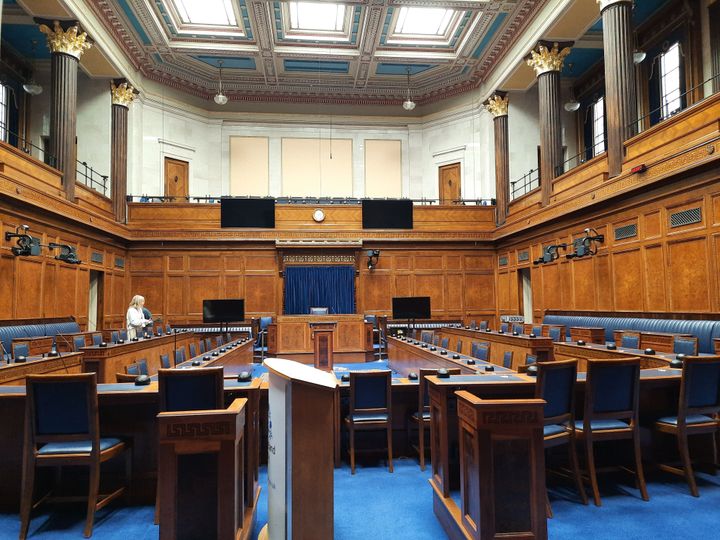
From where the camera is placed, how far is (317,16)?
11.7m

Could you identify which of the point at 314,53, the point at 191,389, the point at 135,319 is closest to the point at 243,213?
the point at 314,53

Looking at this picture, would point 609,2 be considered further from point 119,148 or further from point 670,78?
point 119,148

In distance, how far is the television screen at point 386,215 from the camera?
1267 cm

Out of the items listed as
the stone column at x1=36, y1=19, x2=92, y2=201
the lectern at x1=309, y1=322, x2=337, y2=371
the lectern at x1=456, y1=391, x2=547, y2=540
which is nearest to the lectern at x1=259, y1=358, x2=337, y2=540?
the lectern at x1=456, y1=391, x2=547, y2=540

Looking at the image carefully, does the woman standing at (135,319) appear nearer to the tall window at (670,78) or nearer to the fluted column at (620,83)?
the fluted column at (620,83)

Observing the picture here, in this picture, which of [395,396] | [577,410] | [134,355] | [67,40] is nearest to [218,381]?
[395,396]

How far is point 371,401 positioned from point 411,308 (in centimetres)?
671

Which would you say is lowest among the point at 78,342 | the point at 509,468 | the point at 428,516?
the point at 428,516

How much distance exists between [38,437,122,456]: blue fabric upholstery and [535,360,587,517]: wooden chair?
2.56 metres

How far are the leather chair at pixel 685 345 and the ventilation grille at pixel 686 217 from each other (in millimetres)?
2306

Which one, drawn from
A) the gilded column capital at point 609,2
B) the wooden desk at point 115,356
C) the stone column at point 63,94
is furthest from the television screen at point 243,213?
the gilded column capital at point 609,2

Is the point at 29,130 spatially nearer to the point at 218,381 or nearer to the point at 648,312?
the point at 218,381

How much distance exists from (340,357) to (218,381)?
7.39 meters

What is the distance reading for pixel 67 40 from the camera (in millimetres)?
9703
